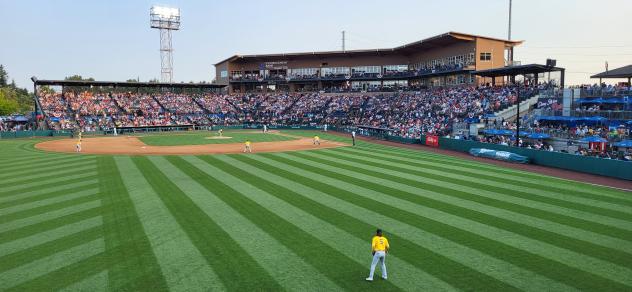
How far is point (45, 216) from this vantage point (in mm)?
16453

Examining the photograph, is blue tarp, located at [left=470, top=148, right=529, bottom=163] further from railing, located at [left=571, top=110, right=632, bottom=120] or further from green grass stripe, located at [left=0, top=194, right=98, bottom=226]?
green grass stripe, located at [left=0, top=194, right=98, bottom=226]

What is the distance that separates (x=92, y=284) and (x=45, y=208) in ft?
30.5

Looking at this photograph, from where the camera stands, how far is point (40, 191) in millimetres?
21016

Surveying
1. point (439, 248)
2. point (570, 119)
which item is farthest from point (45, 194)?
point (570, 119)

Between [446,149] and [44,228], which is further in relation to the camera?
[446,149]

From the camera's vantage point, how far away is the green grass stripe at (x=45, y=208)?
16.5 metres

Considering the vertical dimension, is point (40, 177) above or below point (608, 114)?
below

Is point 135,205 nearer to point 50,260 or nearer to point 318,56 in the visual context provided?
point 50,260

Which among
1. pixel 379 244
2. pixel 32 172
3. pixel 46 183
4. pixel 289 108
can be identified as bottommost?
pixel 46 183

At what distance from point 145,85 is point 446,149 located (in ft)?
193

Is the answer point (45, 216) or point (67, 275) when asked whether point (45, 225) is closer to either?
point (45, 216)

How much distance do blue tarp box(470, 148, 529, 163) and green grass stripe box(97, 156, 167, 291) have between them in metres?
26.8

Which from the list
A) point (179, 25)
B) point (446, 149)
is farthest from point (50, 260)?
point (179, 25)

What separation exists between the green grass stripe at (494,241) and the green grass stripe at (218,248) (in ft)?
21.0
